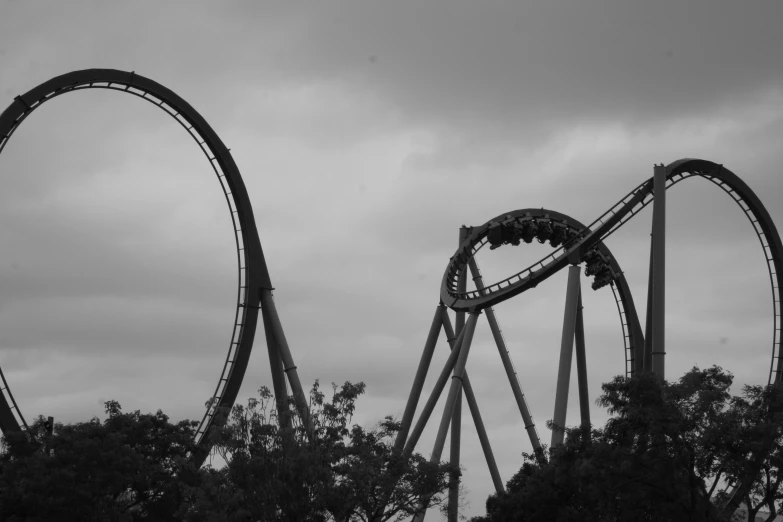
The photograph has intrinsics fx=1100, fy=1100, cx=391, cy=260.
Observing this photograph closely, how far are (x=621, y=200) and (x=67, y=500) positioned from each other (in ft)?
52.0

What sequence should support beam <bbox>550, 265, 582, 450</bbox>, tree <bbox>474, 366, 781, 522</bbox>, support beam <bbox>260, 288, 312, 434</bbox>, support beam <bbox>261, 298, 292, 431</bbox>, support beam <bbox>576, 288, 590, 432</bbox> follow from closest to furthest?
tree <bbox>474, 366, 781, 522</bbox>, support beam <bbox>550, 265, 582, 450</bbox>, support beam <bbox>260, 288, 312, 434</bbox>, support beam <bbox>261, 298, 292, 431</bbox>, support beam <bbox>576, 288, 590, 432</bbox>

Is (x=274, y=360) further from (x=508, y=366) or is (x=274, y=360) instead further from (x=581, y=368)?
(x=581, y=368)

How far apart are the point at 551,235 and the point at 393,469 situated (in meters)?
11.4

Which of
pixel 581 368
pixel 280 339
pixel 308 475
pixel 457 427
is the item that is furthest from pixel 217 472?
pixel 581 368

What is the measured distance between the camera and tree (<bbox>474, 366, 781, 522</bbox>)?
21.8 meters

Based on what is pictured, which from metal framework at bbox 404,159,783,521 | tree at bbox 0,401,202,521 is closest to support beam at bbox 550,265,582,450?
metal framework at bbox 404,159,783,521

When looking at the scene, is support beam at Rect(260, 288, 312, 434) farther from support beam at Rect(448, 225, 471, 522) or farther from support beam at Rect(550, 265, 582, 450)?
support beam at Rect(550, 265, 582, 450)

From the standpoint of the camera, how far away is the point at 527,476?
2745 centimetres

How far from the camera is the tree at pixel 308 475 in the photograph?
72.4 ft

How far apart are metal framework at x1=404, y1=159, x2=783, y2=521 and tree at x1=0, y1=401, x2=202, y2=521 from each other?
621 centimetres

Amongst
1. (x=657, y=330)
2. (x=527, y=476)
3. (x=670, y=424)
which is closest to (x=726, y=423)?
(x=670, y=424)

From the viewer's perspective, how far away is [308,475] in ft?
72.2

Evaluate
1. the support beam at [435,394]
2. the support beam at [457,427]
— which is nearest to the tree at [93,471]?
the support beam at [435,394]

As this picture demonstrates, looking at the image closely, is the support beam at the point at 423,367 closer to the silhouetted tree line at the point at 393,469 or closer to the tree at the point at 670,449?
Answer: the silhouetted tree line at the point at 393,469
